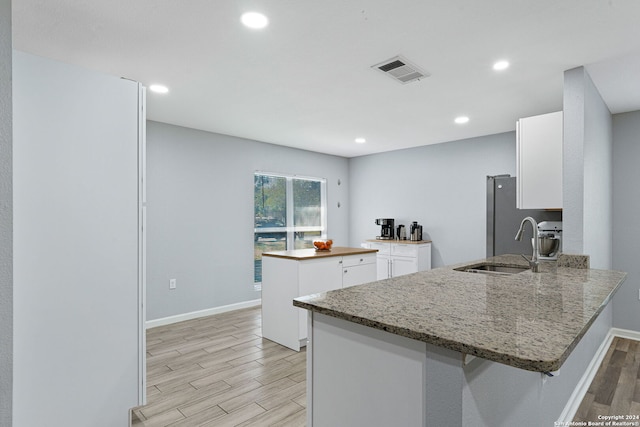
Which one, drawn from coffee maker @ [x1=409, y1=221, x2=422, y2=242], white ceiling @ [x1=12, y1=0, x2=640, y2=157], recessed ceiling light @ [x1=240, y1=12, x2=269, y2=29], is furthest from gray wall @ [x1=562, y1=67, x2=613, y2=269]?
coffee maker @ [x1=409, y1=221, x2=422, y2=242]

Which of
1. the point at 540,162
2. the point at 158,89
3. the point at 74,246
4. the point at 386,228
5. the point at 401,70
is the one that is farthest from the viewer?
the point at 386,228

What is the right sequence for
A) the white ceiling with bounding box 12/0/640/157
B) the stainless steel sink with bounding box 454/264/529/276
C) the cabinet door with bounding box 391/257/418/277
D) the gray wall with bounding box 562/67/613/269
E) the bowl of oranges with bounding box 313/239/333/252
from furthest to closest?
the cabinet door with bounding box 391/257/418/277
the bowl of oranges with bounding box 313/239/333/252
the gray wall with bounding box 562/67/613/269
the stainless steel sink with bounding box 454/264/529/276
the white ceiling with bounding box 12/0/640/157

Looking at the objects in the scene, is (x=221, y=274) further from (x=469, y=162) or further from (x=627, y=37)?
(x=627, y=37)

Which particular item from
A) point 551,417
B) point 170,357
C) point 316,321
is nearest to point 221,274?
point 170,357

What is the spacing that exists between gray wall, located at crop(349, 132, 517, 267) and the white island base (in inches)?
143

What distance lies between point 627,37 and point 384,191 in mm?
4014

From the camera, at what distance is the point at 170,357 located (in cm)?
309

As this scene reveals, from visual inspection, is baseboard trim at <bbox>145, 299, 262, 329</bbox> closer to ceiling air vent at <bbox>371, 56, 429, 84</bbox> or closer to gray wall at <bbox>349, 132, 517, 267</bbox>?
gray wall at <bbox>349, 132, 517, 267</bbox>

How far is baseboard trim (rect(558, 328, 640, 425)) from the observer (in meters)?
2.09

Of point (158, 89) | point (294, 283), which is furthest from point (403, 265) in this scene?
point (158, 89)

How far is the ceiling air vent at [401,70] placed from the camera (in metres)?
2.46

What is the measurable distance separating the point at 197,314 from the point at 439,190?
391 cm

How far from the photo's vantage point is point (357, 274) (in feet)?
12.5
